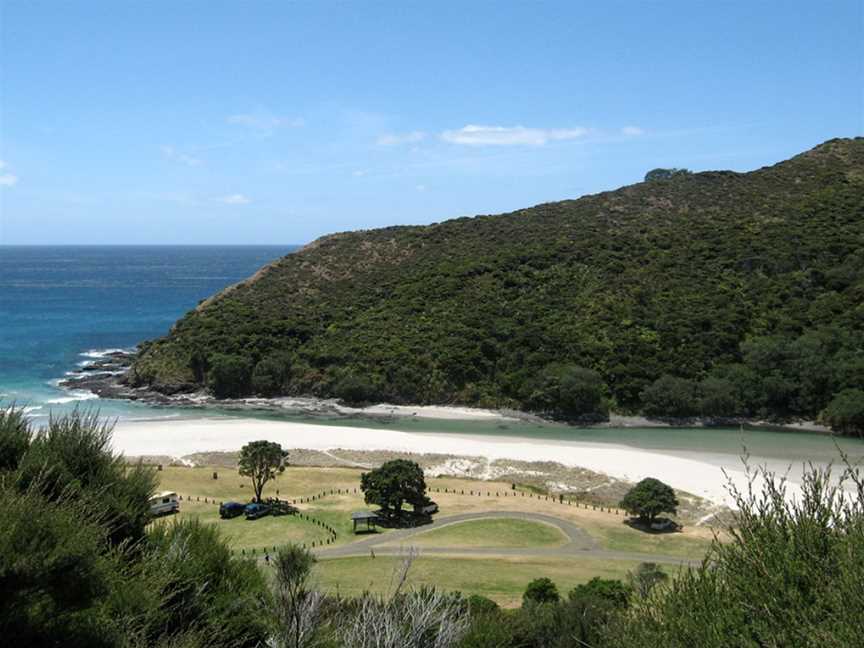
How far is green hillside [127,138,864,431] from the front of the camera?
4947cm

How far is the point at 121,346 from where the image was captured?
261 ft

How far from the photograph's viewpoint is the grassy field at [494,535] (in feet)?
81.6

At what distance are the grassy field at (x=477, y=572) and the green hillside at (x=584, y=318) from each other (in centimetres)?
2708

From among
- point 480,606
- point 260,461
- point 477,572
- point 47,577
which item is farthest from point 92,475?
point 260,461

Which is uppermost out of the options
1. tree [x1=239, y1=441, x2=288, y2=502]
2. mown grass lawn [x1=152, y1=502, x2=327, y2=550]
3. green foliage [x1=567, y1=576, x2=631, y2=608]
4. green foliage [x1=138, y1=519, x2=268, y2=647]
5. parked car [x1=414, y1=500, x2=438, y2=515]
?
green foliage [x1=138, y1=519, x2=268, y2=647]

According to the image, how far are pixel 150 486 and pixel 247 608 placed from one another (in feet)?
9.43

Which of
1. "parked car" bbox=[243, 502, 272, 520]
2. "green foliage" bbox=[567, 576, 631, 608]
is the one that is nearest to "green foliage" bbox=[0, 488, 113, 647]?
"green foliage" bbox=[567, 576, 631, 608]

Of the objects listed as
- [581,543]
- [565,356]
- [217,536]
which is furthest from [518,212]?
[217,536]

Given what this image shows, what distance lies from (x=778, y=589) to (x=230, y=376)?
173ft

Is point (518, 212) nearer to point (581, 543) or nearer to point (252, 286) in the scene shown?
point (252, 286)

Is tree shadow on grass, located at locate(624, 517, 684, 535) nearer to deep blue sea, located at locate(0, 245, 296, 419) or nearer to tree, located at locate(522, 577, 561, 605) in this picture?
tree, located at locate(522, 577, 561, 605)

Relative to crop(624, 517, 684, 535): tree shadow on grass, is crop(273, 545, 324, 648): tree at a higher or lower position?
higher

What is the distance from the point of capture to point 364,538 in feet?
84.0

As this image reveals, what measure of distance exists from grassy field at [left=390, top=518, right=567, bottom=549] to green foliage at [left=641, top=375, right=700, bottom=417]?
80.1ft
